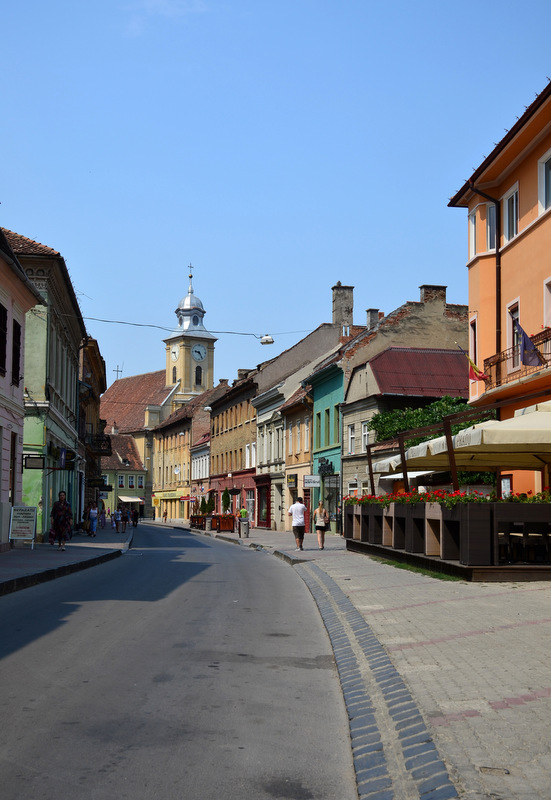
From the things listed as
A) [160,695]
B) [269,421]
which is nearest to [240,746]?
[160,695]

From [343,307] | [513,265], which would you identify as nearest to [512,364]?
[513,265]

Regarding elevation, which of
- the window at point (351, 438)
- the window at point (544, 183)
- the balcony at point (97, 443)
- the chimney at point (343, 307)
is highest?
the chimney at point (343, 307)

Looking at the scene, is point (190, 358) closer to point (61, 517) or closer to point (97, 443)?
point (97, 443)

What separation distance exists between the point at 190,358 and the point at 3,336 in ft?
336

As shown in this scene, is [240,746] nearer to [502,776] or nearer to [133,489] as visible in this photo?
[502,776]

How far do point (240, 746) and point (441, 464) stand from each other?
58.8ft

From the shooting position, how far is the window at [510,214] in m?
25.6

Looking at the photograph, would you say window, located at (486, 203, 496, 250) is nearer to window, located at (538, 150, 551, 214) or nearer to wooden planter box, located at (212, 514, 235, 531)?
window, located at (538, 150, 551, 214)

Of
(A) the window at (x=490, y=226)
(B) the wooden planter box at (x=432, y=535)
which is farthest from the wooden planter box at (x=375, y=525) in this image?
(A) the window at (x=490, y=226)

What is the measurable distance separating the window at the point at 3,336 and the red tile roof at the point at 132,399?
3958 inches

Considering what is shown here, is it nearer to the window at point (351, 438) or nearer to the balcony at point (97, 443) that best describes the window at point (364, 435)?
the window at point (351, 438)

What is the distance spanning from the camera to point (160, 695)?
716 centimetres

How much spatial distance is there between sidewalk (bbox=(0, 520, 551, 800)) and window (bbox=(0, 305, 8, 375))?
13543mm

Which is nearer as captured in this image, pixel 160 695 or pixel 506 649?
pixel 160 695
